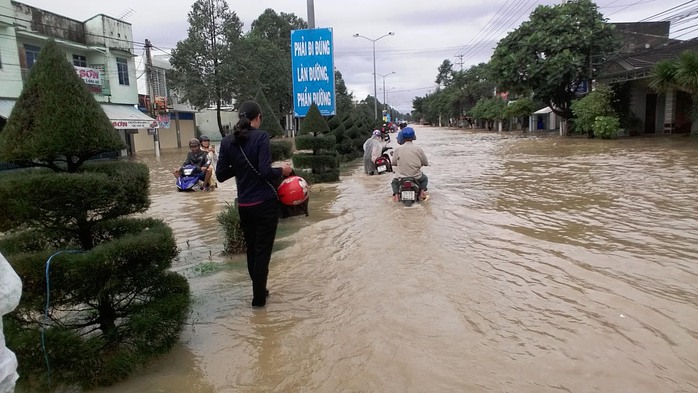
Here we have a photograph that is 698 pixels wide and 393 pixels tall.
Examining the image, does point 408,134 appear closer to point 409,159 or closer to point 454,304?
point 409,159

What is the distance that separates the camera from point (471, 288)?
4.74 m

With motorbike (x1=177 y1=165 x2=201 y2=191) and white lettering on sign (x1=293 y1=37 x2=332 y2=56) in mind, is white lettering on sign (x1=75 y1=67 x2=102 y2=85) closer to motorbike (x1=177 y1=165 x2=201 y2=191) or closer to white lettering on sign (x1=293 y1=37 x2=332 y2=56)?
white lettering on sign (x1=293 y1=37 x2=332 y2=56)

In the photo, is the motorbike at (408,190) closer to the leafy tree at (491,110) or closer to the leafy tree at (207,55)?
the leafy tree at (207,55)

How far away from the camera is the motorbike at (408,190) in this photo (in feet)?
30.5

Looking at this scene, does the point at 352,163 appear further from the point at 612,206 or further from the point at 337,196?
the point at 612,206

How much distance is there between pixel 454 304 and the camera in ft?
14.2

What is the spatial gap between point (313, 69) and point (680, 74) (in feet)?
46.6

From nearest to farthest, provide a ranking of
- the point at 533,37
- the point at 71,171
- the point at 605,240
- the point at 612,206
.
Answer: the point at 71,171 → the point at 605,240 → the point at 612,206 → the point at 533,37

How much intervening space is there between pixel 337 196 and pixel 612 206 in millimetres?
5589

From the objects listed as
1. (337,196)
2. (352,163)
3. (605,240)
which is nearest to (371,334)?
(605,240)

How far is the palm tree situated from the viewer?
1823cm

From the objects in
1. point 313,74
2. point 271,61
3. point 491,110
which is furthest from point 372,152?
point 491,110

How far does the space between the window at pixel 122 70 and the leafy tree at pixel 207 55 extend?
6488mm

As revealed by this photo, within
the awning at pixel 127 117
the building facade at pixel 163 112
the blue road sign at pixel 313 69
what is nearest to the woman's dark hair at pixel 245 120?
the blue road sign at pixel 313 69
